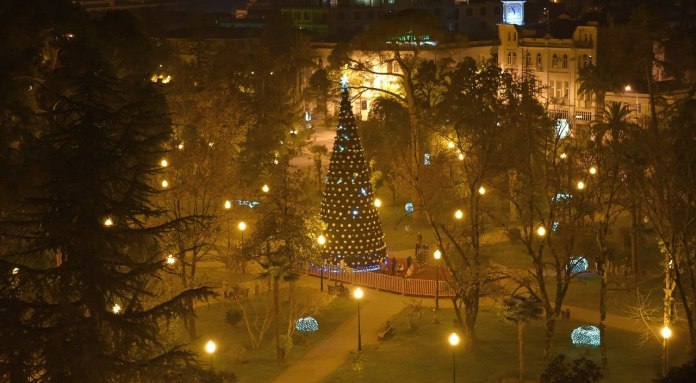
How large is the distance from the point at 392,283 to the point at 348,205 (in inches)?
132

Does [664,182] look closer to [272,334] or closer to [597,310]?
[597,310]

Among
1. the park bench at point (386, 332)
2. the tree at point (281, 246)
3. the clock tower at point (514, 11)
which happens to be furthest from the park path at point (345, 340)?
the clock tower at point (514, 11)

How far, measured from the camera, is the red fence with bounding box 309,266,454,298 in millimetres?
39688

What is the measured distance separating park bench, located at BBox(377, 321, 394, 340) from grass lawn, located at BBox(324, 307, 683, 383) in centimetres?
22

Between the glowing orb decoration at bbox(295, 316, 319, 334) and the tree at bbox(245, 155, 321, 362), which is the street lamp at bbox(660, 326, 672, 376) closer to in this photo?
the tree at bbox(245, 155, 321, 362)

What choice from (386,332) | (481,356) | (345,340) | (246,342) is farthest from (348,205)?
(481,356)

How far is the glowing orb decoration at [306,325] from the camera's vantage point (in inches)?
1393

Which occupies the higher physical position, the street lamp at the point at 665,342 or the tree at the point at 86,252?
the tree at the point at 86,252

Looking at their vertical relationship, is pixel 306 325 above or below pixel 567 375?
below

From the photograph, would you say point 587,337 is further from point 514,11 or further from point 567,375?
point 514,11

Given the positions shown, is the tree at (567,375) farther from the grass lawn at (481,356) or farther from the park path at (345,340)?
the park path at (345,340)

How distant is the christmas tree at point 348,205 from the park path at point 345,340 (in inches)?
A: 54.7

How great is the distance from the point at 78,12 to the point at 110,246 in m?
12.0

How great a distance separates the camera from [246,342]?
34.6 m
